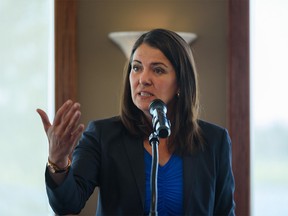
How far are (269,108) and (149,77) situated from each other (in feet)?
5.79

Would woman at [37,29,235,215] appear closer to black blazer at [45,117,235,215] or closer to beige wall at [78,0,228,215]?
black blazer at [45,117,235,215]

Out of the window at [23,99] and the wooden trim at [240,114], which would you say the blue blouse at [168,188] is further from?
the wooden trim at [240,114]

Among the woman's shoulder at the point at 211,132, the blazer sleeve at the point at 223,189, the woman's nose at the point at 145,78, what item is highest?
the woman's nose at the point at 145,78

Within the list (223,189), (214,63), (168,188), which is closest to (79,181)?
(168,188)

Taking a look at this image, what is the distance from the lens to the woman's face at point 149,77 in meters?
2.15

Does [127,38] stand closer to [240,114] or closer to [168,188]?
[240,114]

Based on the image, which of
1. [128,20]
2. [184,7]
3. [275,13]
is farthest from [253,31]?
[128,20]

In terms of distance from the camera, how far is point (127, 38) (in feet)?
11.7

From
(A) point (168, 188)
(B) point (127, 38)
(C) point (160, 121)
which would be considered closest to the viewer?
(C) point (160, 121)

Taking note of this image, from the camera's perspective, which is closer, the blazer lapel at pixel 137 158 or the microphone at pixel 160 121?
the microphone at pixel 160 121

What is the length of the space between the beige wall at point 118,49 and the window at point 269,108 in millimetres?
220

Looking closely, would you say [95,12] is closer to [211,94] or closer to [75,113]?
[211,94]

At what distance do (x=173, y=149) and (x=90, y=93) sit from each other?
1543mm

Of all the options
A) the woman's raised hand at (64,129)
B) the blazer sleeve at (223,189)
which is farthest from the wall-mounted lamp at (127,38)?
the woman's raised hand at (64,129)
